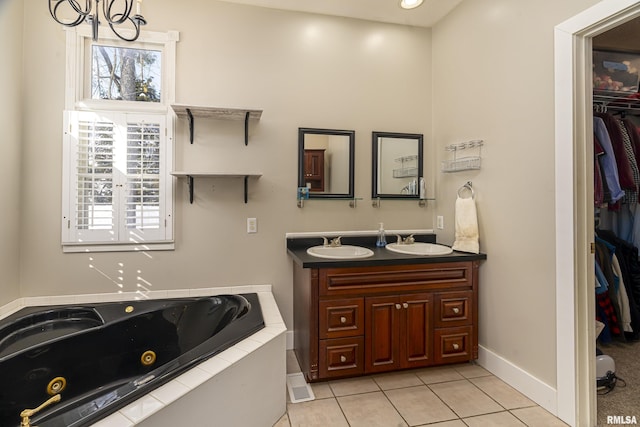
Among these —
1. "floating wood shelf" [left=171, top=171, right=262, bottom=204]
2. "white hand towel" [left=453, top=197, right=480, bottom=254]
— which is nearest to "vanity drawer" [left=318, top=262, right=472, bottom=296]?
"white hand towel" [left=453, top=197, right=480, bottom=254]

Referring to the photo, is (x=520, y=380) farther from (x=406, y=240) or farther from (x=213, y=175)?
(x=213, y=175)

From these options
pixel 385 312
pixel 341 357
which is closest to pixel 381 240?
pixel 385 312

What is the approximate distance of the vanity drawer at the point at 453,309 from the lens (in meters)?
2.21

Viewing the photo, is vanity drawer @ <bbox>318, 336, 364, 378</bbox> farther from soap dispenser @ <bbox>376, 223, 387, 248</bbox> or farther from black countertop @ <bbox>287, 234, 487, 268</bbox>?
soap dispenser @ <bbox>376, 223, 387, 248</bbox>

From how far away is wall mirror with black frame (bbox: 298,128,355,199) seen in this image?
8.64ft

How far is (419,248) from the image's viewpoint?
261cm

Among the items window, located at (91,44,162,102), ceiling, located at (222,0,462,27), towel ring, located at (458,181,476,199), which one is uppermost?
ceiling, located at (222,0,462,27)

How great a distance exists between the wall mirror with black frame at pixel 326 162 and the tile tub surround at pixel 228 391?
105cm

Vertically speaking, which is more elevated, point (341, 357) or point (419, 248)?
point (419, 248)

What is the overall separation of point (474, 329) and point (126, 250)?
2.56 metres

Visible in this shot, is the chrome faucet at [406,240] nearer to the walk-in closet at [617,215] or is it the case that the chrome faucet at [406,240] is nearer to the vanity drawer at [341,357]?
the vanity drawer at [341,357]

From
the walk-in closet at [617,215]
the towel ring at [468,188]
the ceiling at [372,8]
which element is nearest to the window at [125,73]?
the ceiling at [372,8]

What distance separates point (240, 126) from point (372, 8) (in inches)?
56.6

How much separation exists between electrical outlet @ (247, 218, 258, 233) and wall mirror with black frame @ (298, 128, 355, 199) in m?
0.46
